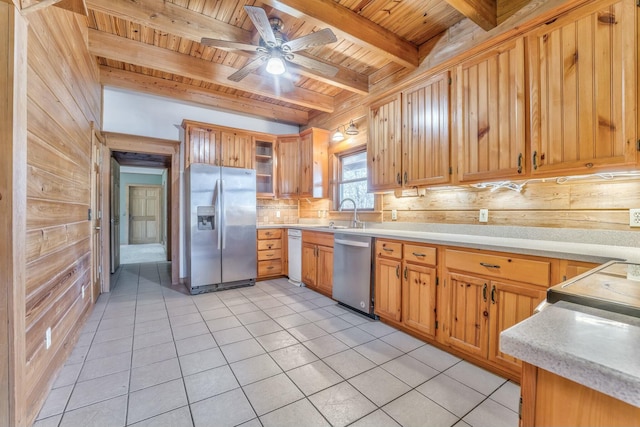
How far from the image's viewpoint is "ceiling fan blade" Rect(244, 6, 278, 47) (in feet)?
6.37

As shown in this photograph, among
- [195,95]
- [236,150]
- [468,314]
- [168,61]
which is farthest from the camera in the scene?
[236,150]

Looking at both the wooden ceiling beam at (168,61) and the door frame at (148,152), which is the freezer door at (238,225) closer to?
the door frame at (148,152)

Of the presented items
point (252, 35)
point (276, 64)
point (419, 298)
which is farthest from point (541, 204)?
point (252, 35)

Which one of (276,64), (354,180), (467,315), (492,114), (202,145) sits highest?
(276,64)

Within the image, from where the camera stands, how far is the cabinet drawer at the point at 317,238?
340 centimetres

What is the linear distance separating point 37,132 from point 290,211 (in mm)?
3683

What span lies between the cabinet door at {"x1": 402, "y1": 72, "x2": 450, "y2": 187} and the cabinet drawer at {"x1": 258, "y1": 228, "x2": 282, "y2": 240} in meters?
2.23

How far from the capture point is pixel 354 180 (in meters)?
4.02

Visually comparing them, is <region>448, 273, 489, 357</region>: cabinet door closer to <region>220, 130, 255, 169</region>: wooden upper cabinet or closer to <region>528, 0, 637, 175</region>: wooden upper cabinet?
<region>528, 0, 637, 175</region>: wooden upper cabinet

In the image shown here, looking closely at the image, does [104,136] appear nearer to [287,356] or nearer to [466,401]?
[287,356]

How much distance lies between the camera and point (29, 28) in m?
1.40

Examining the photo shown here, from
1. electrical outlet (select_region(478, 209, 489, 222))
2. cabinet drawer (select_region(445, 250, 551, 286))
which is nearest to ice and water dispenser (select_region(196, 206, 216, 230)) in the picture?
cabinet drawer (select_region(445, 250, 551, 286))

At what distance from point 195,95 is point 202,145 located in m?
0.82

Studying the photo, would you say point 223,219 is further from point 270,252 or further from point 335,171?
point 335,171
